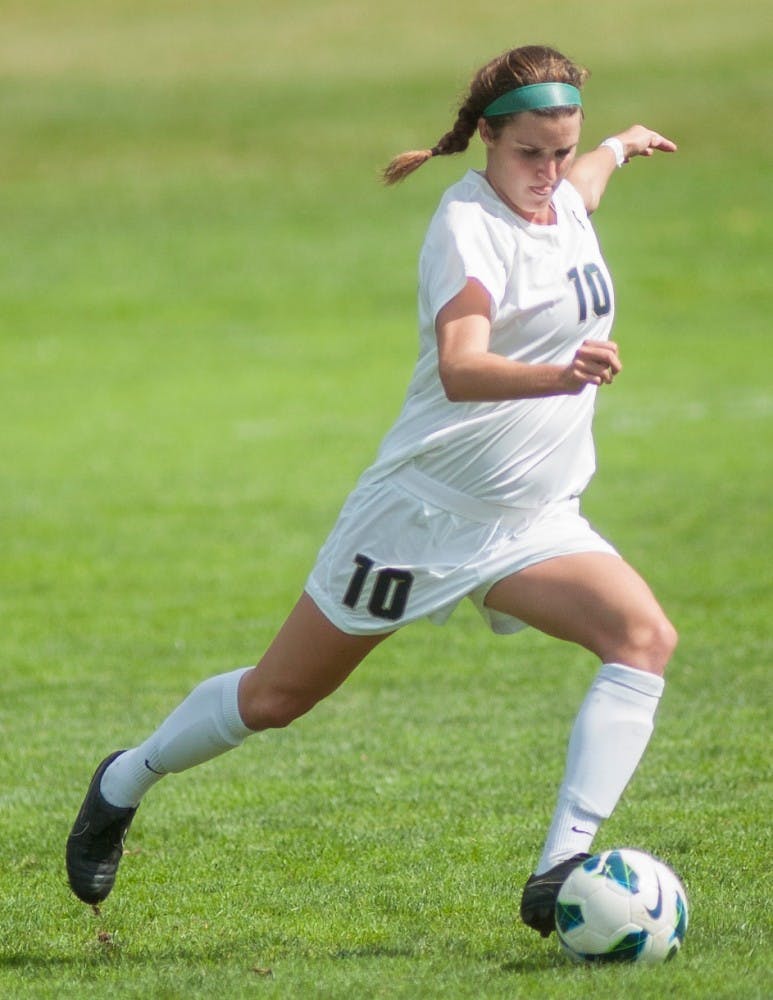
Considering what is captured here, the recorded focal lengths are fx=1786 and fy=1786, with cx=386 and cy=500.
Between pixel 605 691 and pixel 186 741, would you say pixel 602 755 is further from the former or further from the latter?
pixel 186 741

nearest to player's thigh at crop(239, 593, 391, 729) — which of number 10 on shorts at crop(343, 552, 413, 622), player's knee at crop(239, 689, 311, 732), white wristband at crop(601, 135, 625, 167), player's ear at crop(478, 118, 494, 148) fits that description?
player's knee at crop(239, 689, 311, 732)

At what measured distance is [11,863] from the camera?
587 centimetres

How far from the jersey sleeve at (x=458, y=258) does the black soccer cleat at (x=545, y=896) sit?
1420mm

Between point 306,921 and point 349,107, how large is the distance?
1354 inches

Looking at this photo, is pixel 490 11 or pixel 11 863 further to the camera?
pixel 490 11

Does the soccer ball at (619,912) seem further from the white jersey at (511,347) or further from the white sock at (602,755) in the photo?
the white jersey at (511,347)

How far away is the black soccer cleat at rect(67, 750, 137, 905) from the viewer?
5.20 meters

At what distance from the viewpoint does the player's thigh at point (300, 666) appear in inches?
194

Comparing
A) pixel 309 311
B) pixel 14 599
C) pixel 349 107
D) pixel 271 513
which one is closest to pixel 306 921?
pixel 14 599

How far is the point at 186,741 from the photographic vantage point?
17.1ft

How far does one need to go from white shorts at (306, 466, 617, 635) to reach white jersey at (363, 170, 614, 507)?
5 centimetres

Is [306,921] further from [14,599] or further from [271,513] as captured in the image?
[271,513]

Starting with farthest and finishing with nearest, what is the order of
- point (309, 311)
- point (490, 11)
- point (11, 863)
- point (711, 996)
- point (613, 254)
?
point (490, 11)
point (613, 254)
point (309, 311)
point (11, 863)
point (711, 996)

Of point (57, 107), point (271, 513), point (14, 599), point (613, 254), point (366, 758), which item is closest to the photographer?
point (366, 758)
